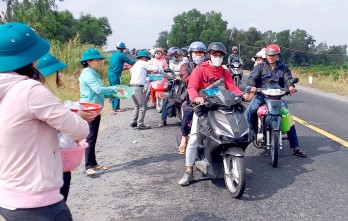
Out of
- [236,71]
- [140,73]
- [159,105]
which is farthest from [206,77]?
[236,71]

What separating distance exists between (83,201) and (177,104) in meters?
4.34

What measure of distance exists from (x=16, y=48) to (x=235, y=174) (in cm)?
311

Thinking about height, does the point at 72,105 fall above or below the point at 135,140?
above

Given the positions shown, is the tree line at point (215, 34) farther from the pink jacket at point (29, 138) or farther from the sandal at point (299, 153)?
the pink jacket at point (29, 138)

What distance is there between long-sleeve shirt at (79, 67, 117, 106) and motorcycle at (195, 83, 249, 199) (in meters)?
1.33

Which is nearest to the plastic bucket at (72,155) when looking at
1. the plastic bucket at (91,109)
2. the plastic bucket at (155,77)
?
the plastic bucket at (91,109)

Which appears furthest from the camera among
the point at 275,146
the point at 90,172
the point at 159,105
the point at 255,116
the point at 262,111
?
the point at 159,105

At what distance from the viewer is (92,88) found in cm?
520

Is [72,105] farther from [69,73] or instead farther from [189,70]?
[69,73]

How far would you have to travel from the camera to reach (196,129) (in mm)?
4984

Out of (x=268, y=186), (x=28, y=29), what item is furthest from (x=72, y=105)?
(x=268, y=186)

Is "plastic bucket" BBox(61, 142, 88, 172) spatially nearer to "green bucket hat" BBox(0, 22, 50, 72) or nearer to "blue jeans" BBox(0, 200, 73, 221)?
"blue jeans" BBox(0, 200, 73, 221)

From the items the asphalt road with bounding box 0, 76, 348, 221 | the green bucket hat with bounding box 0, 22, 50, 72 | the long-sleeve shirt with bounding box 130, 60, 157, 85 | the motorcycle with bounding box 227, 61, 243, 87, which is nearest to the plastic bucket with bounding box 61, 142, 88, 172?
the green bucket hat with bounding box 0, 22, 50, 72

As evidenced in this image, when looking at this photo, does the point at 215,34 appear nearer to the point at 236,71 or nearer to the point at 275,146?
the point at 236,71
